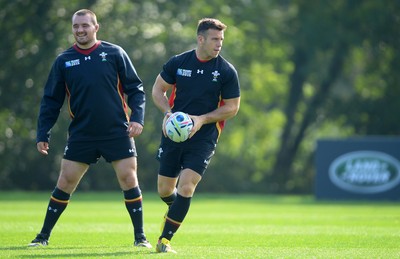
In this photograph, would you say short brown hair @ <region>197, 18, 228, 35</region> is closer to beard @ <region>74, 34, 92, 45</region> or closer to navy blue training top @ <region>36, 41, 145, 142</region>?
navy blue training top @ <region>36, 41, 145, 142</region>

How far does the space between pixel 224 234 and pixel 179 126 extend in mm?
3535

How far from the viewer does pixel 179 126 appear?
9906 millimetres

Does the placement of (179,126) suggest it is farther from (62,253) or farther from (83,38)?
(62,253)

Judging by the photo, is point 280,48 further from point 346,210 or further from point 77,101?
point 77,101

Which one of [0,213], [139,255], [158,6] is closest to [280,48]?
[158,6]

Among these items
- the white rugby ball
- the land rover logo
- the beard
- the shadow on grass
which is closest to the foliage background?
the land rover logo

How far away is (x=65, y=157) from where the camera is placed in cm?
1052

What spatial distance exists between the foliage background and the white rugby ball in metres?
25.2

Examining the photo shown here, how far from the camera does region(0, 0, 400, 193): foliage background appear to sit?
3491 centimetres

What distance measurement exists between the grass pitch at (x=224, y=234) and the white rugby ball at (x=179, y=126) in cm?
127

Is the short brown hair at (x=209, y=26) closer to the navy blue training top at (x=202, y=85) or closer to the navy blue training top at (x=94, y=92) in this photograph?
the navy blue training top at (x=202, y=85)

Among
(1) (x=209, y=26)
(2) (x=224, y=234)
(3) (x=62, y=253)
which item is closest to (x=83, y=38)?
(1) (x=209, y=26)

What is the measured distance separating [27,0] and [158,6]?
6020mm

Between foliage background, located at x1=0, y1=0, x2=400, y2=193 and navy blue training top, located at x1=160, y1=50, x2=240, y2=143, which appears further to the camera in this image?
foliage background, located at x1=0, y1=0, x2=400, y2=193
